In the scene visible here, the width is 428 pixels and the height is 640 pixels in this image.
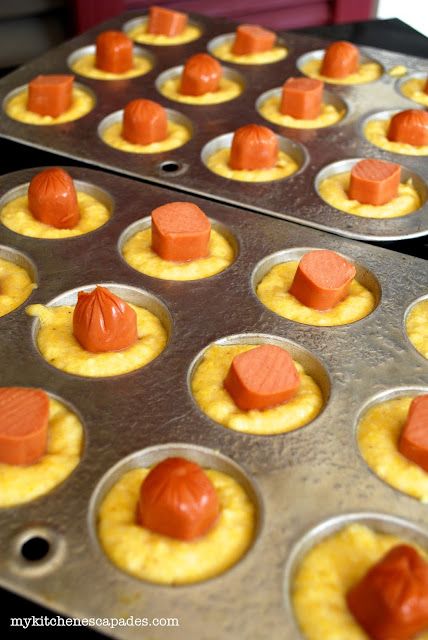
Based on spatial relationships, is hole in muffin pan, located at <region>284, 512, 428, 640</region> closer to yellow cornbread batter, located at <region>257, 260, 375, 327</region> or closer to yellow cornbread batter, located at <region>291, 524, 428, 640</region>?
yellow cornbread batter, located at <region>291, 524, 428, 640</region>

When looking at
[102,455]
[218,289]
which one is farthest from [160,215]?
[102,455]

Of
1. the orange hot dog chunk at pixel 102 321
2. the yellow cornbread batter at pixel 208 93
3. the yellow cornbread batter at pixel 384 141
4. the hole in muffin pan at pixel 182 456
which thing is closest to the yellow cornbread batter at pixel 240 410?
the hole in muffin pan at pixel 182 456

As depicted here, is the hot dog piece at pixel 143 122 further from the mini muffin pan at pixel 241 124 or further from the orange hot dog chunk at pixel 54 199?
the orange hot dog chunk at pixel 54 199

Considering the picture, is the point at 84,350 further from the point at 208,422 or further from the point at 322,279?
the point at 322,279

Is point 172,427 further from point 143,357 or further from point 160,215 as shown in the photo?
point 160,215

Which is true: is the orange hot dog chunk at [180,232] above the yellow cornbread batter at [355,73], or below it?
below

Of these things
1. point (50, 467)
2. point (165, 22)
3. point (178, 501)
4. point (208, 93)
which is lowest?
point (50, 467)

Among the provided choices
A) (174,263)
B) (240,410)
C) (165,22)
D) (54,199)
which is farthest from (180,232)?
(165,22)
